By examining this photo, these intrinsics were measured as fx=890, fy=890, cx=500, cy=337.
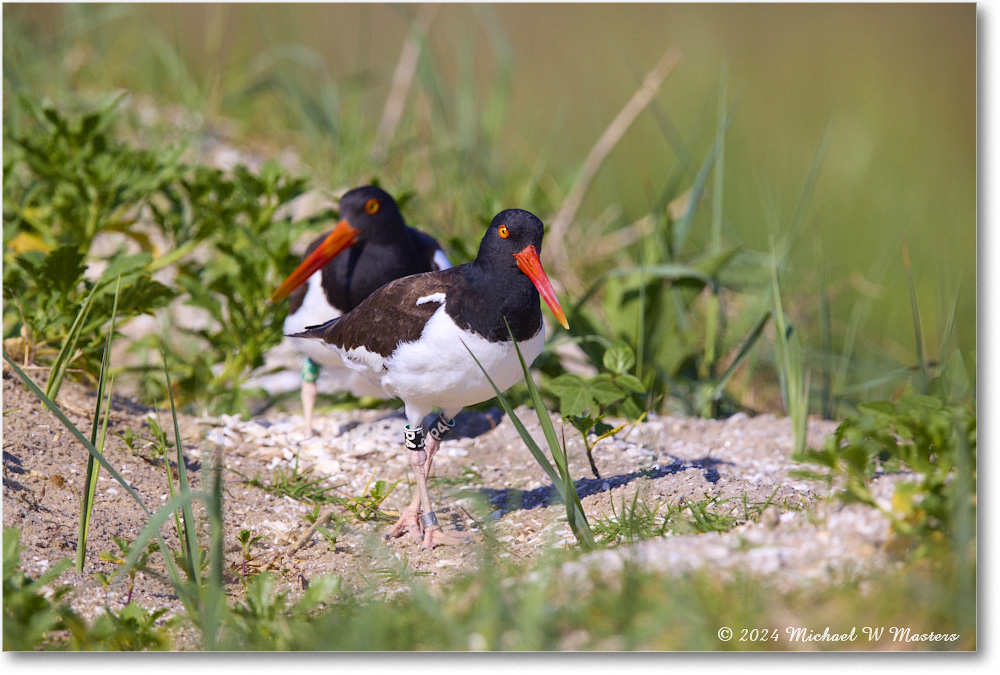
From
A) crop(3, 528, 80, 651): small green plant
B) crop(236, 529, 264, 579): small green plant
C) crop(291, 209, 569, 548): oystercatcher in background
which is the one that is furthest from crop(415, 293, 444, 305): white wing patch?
crop(3, 528, 80, 651): small green plant

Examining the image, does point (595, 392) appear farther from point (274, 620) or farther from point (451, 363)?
point (274, 620)

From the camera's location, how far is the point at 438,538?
297 centimetres

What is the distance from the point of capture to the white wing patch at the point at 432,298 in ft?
9.09

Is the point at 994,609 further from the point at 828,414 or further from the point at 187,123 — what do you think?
the point at 187,123

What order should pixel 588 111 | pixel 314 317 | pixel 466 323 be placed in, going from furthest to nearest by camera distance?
pixel 588 111
pixel 314 317
pixel 466 323

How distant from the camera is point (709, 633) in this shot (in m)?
2.15

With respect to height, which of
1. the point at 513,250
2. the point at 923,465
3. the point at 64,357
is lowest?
the point at 923,465

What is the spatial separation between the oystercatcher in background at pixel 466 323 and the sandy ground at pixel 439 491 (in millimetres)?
326

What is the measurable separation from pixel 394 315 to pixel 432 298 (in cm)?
15

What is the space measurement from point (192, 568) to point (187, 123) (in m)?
4.01

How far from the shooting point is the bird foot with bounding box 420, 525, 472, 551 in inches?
117

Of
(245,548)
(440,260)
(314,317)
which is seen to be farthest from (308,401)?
(245,548)

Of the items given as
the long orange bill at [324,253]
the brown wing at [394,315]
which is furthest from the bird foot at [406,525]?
the long orange bill at [324,253]

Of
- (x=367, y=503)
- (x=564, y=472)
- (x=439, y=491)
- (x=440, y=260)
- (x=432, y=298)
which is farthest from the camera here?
(x=440, y=260)
